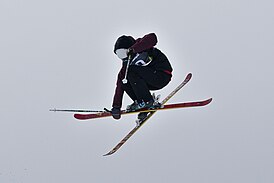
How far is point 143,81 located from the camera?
7262 millimetres

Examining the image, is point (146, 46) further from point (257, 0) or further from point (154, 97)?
point (257, 0)

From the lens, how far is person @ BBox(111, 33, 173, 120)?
6.91 meters

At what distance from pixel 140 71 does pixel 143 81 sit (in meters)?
0.14

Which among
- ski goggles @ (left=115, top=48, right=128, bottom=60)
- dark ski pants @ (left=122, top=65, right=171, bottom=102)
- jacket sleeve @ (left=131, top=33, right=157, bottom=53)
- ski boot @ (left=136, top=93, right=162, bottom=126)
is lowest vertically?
ski boot @ (left=136, top=93, right=162, bottom=126)

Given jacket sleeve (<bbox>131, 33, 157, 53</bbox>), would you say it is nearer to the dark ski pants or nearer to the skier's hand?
the skier's hand

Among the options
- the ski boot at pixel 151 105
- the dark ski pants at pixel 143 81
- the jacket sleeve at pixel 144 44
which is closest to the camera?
the jacket sleeve at pixel 144 44

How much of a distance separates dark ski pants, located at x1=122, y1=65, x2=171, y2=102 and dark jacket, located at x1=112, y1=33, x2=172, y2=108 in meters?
0.07

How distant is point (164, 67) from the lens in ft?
24.7

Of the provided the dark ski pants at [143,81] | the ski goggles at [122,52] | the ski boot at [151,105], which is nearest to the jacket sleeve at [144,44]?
the ski goggles at [122,52]

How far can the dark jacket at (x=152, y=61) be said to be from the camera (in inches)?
271

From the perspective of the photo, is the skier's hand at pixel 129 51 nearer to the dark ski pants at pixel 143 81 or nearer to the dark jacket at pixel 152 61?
the dark jacket at pixel 152 61

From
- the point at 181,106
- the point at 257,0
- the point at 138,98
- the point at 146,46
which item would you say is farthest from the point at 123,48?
the point at 257,0

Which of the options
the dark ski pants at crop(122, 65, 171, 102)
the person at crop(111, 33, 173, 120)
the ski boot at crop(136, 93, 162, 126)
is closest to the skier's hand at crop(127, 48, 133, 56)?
the person at crop(111, 33, 173, 120)

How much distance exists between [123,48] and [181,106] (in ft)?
4.61
